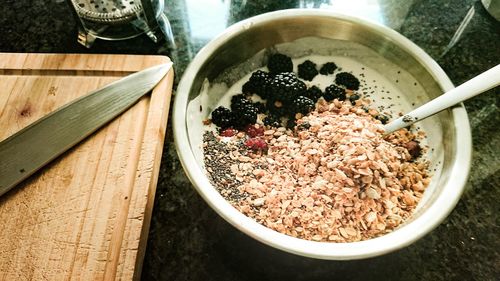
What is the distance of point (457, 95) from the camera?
2.18 ft

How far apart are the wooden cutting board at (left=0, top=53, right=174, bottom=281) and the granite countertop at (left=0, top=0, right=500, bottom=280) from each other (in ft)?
0.20

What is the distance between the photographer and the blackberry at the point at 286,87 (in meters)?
0.79

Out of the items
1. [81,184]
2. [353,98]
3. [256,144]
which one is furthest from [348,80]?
[81,184]

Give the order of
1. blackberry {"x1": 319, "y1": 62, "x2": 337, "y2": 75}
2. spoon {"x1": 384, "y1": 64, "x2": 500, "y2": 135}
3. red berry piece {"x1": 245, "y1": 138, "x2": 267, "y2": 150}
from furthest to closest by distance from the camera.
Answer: blackberry {"x1": 319, "y1": 62, "x2": 337, "y2": 75} → red berry piece {"x1": 245, "y1": 138, "x2": 267, "y2": 150} → spoon {"x1": 384, "y1": 64, "x2": 500, "y2": 135}

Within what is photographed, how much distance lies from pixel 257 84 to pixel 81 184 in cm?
39

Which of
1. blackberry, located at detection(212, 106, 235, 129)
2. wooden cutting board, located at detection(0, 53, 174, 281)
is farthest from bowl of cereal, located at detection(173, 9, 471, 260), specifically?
wooden cutting board, located at detection(0, 53, 174, 281)

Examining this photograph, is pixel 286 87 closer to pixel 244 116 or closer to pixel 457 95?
pixel 244 116

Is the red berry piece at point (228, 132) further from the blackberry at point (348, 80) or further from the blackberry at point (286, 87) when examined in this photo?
the blackberry at point (348, 80)

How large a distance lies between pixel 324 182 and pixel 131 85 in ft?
1.43

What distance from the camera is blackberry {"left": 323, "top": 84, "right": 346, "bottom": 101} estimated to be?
837 millimetres

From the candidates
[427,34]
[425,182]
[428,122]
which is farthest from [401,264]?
[427,34]

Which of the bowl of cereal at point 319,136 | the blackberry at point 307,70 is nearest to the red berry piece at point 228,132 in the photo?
the bowl of cereal at point 319,136

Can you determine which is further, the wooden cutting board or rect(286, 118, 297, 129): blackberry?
rect(286, 118, 297, 129): blackberry

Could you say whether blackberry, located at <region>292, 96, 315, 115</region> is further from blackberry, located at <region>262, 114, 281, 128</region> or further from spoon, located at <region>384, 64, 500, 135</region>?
spoon, located at <region>384, 64, 500, 135</region>
